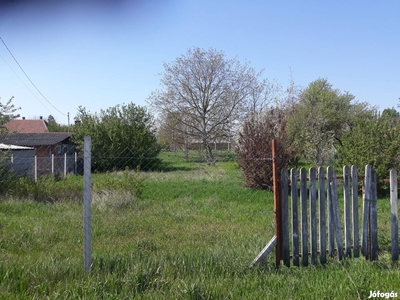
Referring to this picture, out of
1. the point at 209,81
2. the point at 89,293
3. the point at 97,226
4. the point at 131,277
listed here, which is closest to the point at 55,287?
the point at 89,293

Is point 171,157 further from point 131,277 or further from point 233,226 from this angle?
point 131,277

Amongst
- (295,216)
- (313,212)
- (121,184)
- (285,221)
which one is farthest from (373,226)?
(121,184)

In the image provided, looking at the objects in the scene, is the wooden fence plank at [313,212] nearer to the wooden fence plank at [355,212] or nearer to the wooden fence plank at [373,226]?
the wooden fence plank at [355,212]

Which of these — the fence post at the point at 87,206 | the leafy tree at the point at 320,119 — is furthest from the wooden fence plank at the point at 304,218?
the leafy tree at the point at 320,119

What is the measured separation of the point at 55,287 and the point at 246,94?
32534mm

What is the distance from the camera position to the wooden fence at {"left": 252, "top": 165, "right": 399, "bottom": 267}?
5.05 meters

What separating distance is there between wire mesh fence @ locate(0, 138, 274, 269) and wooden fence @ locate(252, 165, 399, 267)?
1.41ft

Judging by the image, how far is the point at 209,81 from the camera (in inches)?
1398

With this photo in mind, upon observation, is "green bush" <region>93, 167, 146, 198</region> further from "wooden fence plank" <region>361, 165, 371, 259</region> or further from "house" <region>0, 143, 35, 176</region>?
"wooden fence plank" <region>361, 165, 371, 259</region>

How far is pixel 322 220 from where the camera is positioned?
5180mm

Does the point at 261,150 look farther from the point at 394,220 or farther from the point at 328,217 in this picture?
the point at 328,217

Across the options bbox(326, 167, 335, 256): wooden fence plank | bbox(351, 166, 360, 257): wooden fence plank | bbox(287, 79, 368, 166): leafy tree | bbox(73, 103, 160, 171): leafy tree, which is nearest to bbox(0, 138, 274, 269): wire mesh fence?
bbox(326, 167, 335, 256): wooden fence plank

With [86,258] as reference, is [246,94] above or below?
above

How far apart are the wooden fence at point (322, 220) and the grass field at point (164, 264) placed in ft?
0.55
